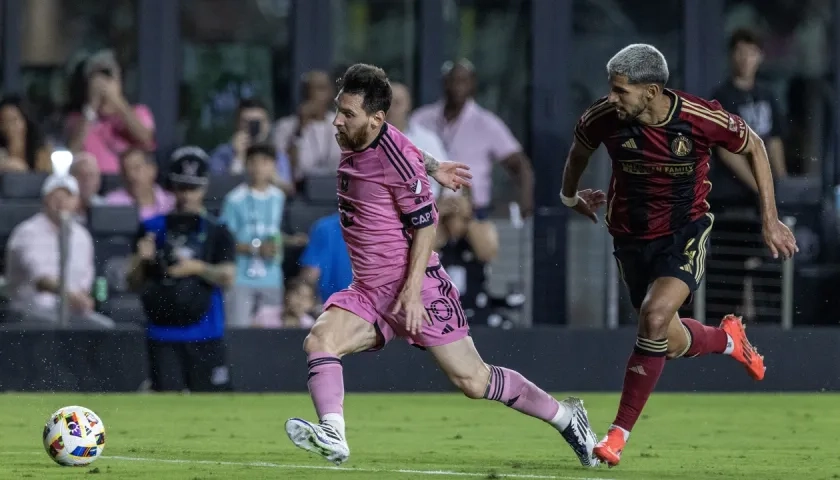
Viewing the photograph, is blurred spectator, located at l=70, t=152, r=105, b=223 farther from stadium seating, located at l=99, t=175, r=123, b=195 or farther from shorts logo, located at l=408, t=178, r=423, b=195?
shorts logo, located at l=408, t=178, r=423, b=195

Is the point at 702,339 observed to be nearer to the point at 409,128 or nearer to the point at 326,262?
the point at 326,262

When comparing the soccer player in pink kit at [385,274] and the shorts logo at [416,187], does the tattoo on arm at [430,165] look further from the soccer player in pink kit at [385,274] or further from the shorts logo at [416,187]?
the shorts logo at [416,187]

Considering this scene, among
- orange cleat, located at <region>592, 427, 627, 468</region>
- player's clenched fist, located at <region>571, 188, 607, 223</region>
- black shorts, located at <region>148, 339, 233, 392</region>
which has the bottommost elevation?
black shorts, located at <region>148, 339, 233, 392</region>

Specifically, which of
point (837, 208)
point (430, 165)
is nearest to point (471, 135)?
point (837, 208)

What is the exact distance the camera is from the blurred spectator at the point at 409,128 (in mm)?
11969

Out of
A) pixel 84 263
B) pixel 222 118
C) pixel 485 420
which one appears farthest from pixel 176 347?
pixel 222 118

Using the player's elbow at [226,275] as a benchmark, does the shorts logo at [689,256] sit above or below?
above

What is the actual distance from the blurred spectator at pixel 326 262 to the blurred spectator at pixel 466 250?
80 centimetres

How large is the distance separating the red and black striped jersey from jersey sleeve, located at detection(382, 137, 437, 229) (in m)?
1.09

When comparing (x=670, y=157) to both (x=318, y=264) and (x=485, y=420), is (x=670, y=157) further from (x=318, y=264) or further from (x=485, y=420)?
(x=318, y=264)

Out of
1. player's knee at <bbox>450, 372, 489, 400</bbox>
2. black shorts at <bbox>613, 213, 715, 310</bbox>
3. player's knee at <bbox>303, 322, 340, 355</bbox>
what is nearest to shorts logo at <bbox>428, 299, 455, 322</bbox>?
player's knee at <bbox>450, 372, 489, 400</bbox>

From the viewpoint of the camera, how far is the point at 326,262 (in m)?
11.9

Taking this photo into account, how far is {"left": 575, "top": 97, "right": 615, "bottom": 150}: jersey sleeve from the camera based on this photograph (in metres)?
8.02

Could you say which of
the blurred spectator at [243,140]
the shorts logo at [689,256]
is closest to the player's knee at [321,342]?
the shorts logo at [689,256]
